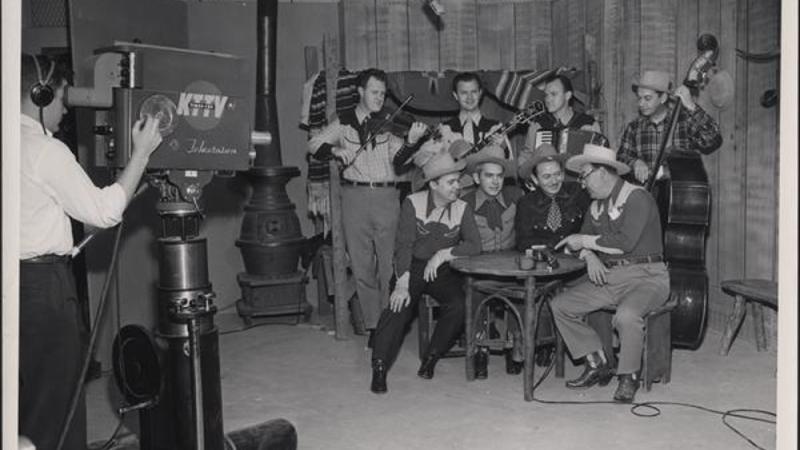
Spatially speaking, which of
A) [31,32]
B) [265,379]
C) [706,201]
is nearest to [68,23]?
[31,32]

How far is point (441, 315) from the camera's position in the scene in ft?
16.6

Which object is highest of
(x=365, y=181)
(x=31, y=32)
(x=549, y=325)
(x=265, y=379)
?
(x=31, y=32)

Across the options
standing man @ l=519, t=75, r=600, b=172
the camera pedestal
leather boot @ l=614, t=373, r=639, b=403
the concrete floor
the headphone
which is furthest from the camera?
the camera pedestal

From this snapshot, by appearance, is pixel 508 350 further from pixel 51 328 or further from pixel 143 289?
pixel 51 328

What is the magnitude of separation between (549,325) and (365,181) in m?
1.73

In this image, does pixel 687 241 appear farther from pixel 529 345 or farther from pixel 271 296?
pixel 271 296

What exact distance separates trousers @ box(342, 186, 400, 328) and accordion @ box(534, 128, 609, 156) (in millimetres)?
1144

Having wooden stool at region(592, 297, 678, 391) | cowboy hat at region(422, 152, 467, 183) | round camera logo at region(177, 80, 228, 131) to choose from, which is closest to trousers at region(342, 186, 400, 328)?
cowboy hat at region(422, 152, 467, 183)

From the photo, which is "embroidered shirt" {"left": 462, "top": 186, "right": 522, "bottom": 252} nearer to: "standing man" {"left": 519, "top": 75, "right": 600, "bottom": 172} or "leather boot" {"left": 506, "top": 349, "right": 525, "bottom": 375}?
"standing man" {"left": 519, "top": 75, "right": 600, "bottom": 172}

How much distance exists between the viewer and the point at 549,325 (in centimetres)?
491

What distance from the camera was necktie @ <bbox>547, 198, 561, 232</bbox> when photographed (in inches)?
198

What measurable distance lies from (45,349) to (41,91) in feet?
2.65

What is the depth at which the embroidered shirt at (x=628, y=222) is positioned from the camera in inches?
182

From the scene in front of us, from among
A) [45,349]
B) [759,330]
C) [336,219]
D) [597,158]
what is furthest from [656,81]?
[45,349]
